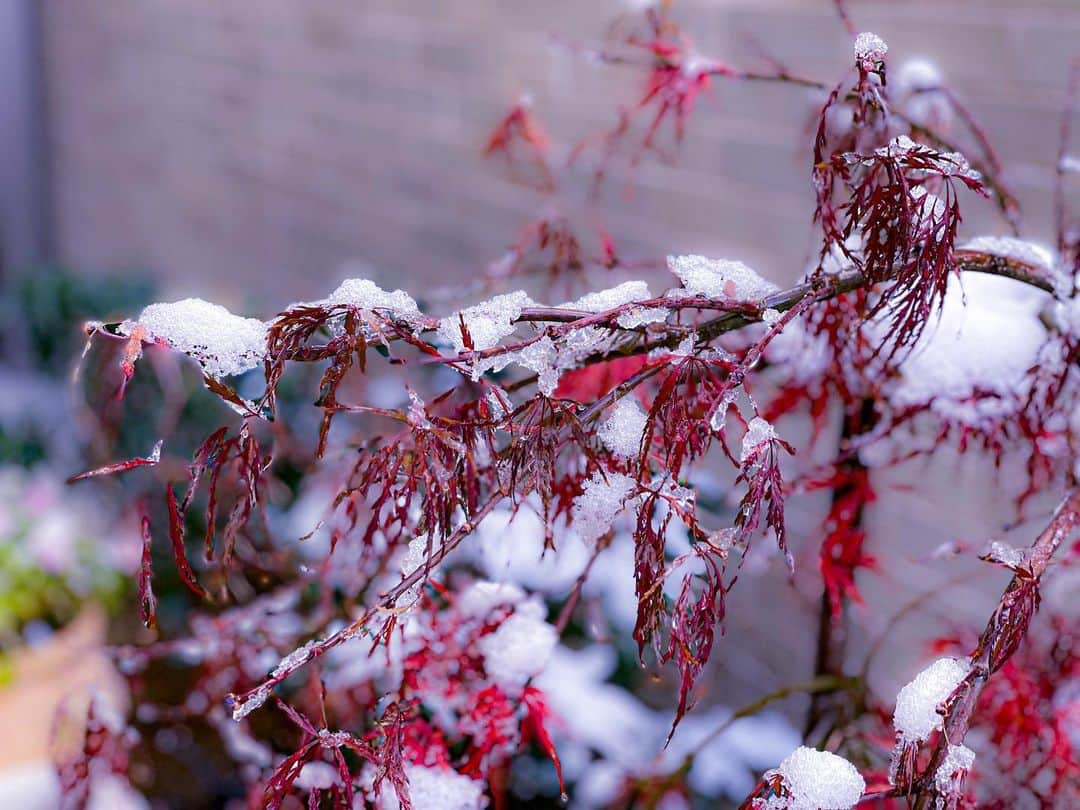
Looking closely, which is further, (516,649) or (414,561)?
(516,649)

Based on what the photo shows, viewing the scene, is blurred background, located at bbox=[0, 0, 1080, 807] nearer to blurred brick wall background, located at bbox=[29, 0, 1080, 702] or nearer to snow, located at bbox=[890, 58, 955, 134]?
blurred brick wall background, located at bbox=[29, 0, 1080, 702]

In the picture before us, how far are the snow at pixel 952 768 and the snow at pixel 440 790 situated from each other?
291 mm

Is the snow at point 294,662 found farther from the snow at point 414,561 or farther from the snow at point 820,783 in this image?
the snow at point 820,783

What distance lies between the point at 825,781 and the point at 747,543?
0.12 meters

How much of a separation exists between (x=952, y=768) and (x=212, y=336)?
37 centimetres

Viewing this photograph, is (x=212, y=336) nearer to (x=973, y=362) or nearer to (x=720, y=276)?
(x=720, y=276)

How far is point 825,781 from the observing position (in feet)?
1.62

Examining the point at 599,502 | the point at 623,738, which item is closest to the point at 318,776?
the point at 599,502

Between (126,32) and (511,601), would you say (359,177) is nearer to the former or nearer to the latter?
(126,32)

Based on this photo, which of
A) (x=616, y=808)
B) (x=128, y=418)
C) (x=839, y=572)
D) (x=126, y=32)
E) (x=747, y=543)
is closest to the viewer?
(x=747, y=543)

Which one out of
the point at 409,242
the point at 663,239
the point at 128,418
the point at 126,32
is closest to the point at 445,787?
the point at 663,239

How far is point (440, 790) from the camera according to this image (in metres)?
0.65

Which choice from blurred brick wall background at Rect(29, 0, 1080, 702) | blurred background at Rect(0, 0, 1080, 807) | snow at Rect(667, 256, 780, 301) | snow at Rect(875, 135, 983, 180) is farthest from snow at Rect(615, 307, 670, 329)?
blurred brick wall background at Rect(29, 0, 1080, 702)

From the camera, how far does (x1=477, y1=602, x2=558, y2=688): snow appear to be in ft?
2.26
